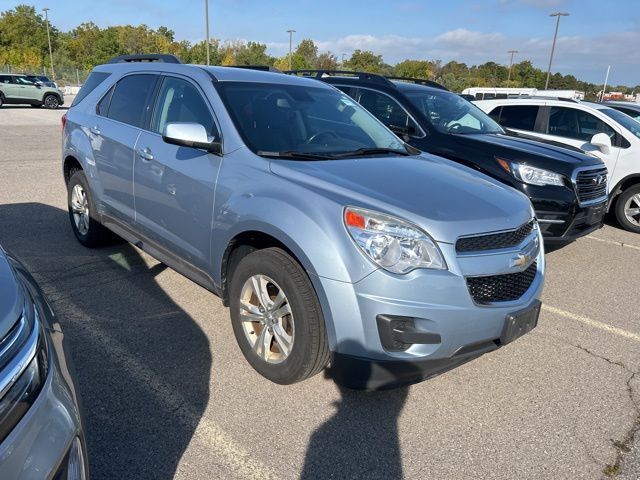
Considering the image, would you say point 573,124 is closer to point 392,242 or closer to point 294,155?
point 294,155

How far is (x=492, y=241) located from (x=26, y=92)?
29333mm

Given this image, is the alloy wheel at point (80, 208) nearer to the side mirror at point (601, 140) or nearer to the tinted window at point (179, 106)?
the tinted window at point (179, 106)

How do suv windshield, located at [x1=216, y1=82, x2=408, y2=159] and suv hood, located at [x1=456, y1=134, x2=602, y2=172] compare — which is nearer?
suv windshield, located at [x1=216, y1=82, x2=408, y2=159]

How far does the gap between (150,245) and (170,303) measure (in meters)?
0.49

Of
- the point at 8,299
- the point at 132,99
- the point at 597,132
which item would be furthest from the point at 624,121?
the point at 8,299

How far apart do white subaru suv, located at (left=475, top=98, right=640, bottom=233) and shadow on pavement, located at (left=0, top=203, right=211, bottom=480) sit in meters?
5.82

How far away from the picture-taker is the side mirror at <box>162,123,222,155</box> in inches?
124

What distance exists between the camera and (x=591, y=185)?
5531 mm

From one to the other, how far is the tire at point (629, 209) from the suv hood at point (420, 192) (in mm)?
5290

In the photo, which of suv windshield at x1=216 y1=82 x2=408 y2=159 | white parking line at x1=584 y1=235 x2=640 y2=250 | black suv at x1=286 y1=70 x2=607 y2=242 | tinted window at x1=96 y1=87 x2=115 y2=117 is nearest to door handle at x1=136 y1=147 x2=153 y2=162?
suv windshield at x1=216 y1=82 x2=408 y2=159

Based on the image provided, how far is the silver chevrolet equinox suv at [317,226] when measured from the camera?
251 centimetres

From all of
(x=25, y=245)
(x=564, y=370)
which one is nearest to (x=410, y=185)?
(x=564, y=370)

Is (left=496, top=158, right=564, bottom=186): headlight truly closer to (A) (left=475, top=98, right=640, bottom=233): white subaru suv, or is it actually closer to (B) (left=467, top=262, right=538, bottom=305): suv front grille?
(A) (left=475, top=98, right=640, bottom=233): white subaru suv

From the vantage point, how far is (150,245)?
4.00 meters
